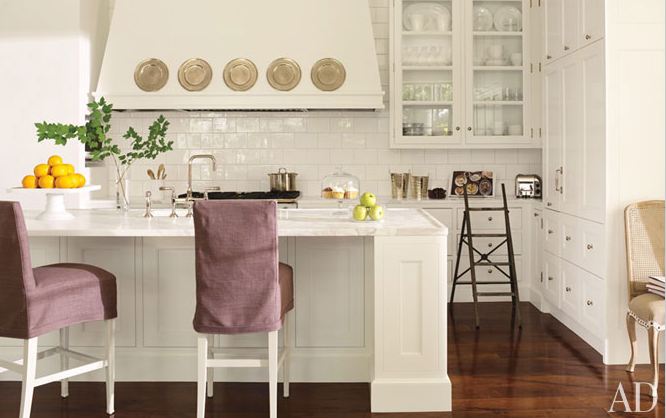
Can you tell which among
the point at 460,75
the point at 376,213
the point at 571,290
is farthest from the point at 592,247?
the point at 460,75

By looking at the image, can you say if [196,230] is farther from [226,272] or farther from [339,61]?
[339,61]

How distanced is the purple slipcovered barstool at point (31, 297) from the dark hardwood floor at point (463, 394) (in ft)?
1.42

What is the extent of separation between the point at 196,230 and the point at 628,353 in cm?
265

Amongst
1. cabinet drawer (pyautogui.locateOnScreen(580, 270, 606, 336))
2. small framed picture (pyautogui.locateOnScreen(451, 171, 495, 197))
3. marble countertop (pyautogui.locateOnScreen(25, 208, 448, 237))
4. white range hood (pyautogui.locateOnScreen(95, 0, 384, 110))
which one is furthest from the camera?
small framed picture (pyautogui.locateOnScreen(451, 171, 495, 197))

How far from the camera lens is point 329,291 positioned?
12.8ft

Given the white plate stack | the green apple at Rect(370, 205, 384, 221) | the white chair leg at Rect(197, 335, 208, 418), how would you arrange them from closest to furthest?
1. the white chair leg at Rect(197, 335, 208, 418)
2. the green apple at Rect(370, 205, 384, 221)
3. the white plate stack

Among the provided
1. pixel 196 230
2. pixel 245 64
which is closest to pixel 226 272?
pixel 196 230

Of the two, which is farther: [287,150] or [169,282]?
[287,150]

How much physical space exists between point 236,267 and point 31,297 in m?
0.85

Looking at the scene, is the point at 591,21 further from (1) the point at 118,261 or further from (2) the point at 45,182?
(2) the point at 45,182

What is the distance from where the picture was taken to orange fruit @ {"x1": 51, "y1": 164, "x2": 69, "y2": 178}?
12.5ft

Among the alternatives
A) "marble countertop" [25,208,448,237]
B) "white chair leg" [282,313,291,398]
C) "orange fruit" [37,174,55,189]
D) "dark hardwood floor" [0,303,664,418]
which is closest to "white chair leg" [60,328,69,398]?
"dark hardwood floor" [0,303,664,418]

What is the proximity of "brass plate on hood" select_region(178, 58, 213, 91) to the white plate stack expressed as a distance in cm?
359

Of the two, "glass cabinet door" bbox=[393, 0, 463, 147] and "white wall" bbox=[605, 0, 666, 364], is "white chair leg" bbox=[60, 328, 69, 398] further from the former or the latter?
"glass cabinet door" bbox=[393, 0, 463, 147]
